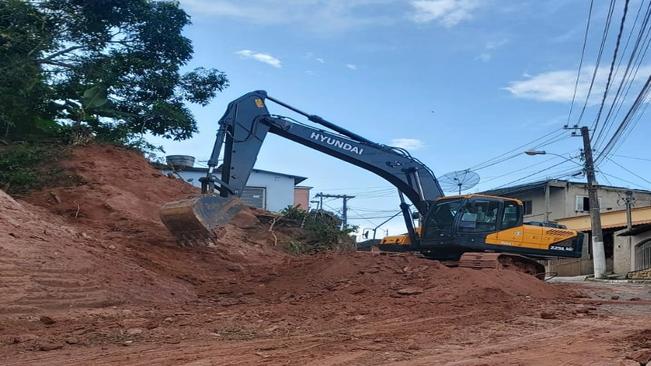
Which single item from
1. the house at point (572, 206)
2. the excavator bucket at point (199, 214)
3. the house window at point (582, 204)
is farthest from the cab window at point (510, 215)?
the house window at point (582, 204)

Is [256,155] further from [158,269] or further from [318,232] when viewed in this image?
[318,232]

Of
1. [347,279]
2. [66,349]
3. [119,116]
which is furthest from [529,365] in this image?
[119,116]

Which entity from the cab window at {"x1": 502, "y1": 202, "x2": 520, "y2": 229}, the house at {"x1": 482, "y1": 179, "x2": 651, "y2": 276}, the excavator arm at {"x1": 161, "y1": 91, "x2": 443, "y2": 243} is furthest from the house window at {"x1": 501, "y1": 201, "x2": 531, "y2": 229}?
the house at {"x1": 482, "y1": 179, "x2": 651, "y2": 276}

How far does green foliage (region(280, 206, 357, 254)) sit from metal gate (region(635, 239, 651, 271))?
53.8 ft

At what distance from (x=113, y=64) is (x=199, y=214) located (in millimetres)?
10364

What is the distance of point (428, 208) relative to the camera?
16.5 m

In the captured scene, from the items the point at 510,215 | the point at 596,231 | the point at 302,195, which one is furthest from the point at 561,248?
the point at 302,195

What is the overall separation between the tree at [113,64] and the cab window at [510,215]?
1132 centimetres

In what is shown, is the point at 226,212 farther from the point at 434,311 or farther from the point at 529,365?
the point at 529,365

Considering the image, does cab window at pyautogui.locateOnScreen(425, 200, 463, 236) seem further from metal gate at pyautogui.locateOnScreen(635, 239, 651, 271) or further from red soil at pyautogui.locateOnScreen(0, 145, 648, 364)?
metal gate at pyautogui.locateOnScreen(635, 239, 651, 271)

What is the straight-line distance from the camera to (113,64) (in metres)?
21.6

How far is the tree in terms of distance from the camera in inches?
790

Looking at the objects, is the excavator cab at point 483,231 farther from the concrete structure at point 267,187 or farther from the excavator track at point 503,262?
the concrete structure at point 267,187

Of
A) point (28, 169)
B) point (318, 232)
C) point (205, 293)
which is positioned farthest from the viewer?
point (318, 232)
